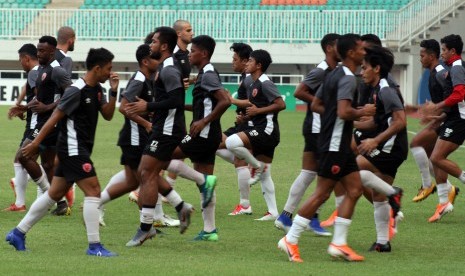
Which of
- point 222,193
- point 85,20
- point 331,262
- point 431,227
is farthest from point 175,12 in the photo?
point 331,262

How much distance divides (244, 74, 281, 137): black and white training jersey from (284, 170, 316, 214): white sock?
5.70 feet

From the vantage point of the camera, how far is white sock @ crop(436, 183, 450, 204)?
13743 mm

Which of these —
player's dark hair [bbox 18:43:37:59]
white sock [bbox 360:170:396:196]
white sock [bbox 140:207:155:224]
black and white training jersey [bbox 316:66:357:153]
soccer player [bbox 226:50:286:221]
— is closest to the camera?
black and white training jersey [bbox 316:66:357:153]

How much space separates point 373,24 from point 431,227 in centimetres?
2875

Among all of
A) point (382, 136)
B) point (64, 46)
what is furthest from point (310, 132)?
point (64, 46)

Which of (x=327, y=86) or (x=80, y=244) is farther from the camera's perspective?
(x=80, y=244)

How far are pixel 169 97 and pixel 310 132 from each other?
2022 mm

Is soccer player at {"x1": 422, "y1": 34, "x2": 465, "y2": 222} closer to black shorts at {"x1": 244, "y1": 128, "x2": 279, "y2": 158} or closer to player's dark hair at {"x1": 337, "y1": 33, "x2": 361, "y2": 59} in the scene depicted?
black shorts at {"x1": 244, "y1": 128, "x2": 279, "y2": 158}

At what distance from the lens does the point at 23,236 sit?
Result: 33.5 ft

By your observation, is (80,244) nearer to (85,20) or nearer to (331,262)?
(331,262)

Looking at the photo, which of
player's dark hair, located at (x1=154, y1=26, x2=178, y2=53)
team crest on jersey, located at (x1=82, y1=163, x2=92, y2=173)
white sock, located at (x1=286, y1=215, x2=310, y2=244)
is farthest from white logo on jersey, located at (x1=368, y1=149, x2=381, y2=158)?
team crest on jersey, located at (x1=82, y1=163, x2=92, y2=173)

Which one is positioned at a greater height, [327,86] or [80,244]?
[327,86]

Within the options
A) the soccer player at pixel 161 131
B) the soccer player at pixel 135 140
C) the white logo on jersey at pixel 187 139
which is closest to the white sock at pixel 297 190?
the white logo on jersey at pixel 187 139

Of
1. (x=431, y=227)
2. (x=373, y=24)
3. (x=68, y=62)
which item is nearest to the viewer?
(x=431, y=227)
